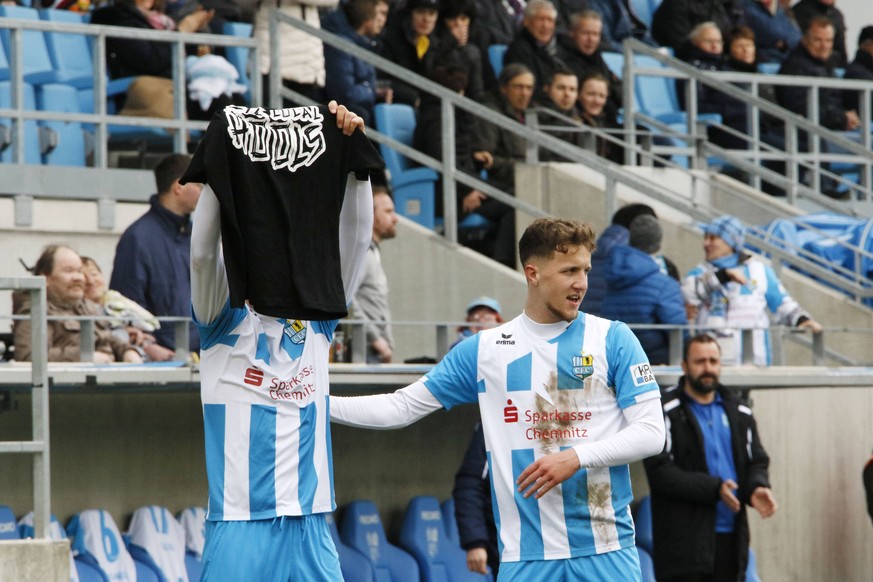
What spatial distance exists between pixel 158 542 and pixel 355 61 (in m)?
4.41

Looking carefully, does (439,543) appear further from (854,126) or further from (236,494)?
(854,126)

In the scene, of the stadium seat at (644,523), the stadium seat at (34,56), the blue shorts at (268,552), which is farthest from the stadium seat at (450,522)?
the blue shorts at (268,552)

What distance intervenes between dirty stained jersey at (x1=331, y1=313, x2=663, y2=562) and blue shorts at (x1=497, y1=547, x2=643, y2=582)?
1.1 inches

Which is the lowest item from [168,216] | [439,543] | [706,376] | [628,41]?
[439,543]

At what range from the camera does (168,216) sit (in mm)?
9547

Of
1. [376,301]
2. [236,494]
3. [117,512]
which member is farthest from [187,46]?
[236,494]

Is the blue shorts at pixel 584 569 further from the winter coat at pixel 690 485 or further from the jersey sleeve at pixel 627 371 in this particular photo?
the winter coat at pixel 690 485

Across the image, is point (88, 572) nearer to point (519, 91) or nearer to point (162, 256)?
point (162, 256)

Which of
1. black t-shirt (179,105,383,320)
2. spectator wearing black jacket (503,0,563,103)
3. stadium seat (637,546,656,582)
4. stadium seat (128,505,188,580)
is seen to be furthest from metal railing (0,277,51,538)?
spectator wearing black jacket (503,0,563,103)

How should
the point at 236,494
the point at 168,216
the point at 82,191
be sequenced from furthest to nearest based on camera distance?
1. the point at 82,191
2. the point at 168,216
3. the point at 236,494

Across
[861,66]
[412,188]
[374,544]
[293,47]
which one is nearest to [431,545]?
[374,544]

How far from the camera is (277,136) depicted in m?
5.80

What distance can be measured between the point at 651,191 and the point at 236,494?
22.6 ft

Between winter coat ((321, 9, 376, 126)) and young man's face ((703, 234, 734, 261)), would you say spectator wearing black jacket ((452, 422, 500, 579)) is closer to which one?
young man's face ((703, 234, 734, 261))
